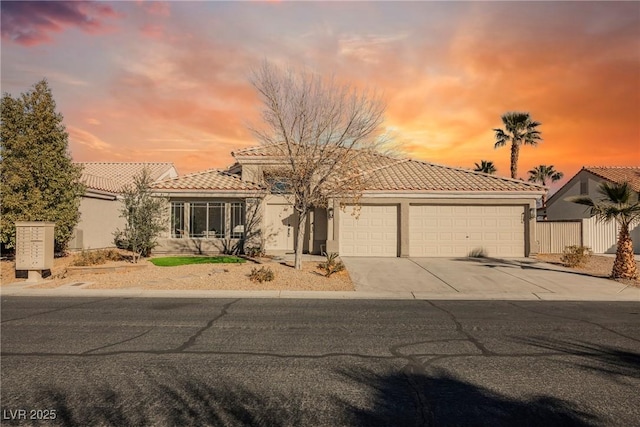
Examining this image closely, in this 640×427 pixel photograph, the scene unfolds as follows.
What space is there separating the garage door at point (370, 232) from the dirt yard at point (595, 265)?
726 centimetres

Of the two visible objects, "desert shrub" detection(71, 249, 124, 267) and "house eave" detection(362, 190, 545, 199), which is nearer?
"desert shrub" detection(71, 249, 124, 267)

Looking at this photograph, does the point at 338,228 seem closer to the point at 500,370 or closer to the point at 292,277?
the point at 292,277

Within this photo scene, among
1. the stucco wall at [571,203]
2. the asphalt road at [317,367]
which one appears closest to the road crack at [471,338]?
the asphalt road at [317,367]

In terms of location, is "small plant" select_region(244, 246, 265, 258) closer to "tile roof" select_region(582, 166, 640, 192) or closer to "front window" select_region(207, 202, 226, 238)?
"front window" select_region(207, 202, 226, 238)

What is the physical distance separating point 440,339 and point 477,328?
1320mm

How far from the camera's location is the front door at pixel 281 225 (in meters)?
22.0

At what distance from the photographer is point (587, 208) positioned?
→ 84.3 feet

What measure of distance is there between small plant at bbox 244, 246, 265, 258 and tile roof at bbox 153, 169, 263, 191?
306 centimetres

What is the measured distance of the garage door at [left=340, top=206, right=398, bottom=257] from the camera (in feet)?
69.3

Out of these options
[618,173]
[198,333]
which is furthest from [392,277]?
[618,173]

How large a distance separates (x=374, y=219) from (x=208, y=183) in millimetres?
9055

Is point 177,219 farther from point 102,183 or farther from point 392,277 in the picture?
point 392,277

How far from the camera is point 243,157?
22.3 metres

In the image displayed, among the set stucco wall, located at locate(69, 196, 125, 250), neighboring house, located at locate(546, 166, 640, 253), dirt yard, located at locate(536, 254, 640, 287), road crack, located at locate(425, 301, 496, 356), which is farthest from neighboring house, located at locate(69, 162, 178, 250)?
neighboring house, located at locate(546, 166, 640, 253)
